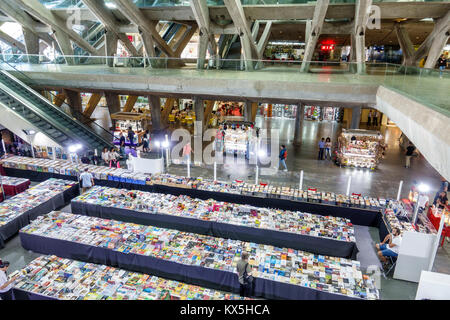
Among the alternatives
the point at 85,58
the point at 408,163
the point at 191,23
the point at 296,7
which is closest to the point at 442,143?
the point at 408,163

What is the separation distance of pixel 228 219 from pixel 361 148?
8652 millimetres

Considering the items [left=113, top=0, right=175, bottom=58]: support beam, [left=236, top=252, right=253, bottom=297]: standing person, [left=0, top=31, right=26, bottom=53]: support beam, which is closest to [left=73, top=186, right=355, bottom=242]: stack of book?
[left=236, top=252, right=253, bottom=297]: standing person

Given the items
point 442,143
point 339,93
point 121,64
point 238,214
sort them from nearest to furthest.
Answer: point 442,143, point 238,214, point 339,93, point 121,64

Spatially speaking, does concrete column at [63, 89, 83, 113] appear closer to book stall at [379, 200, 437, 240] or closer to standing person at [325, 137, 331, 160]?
standing person at [325, 137, 331, 160]

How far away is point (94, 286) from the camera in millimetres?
5406

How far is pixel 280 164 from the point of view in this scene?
1391 cm

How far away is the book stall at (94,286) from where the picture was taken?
519 cm

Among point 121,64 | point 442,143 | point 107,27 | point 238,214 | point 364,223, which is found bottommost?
point 364,223

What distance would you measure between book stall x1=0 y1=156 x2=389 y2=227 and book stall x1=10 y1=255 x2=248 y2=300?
4287 millimetres

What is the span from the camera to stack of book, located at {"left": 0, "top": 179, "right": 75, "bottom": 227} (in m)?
7.98

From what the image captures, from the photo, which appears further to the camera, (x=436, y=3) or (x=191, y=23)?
(x=191, y=23)

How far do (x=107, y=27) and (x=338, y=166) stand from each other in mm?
14753

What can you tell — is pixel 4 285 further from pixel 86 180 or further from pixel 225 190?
pixel 225 190

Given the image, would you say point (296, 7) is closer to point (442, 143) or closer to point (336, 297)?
point (442, 143)
